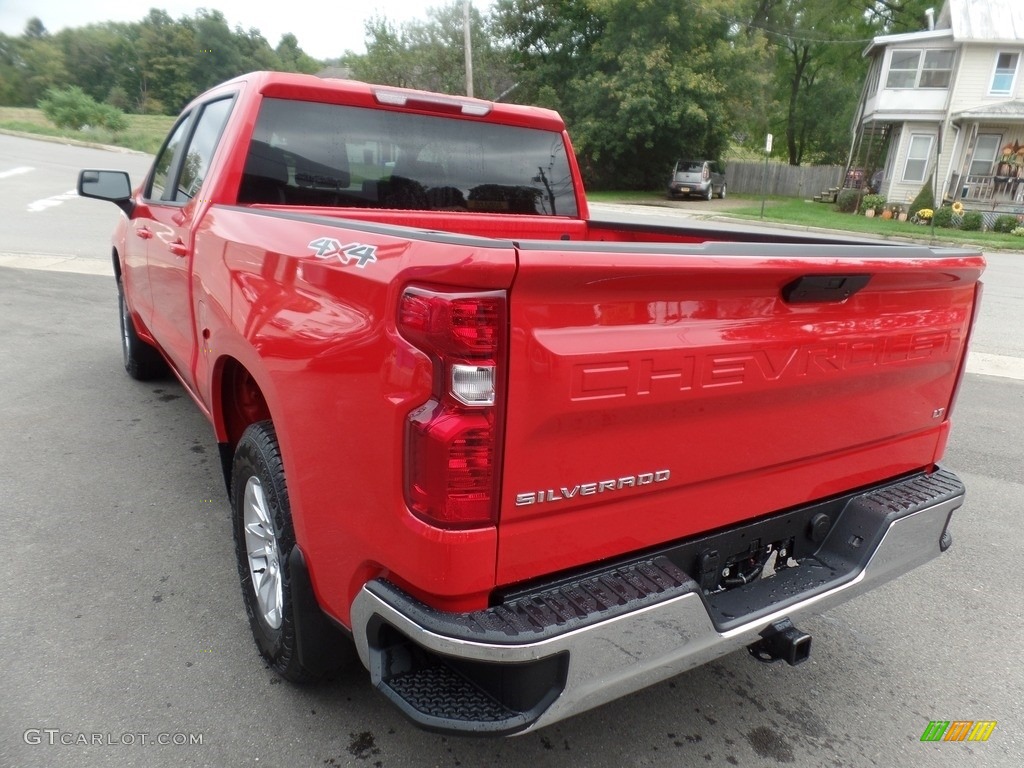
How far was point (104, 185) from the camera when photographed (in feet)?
13.5

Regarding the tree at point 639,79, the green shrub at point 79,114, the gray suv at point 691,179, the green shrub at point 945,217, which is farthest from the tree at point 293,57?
the green shrub at point 945,217

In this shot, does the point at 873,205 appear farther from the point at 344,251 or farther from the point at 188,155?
the point at 344,251

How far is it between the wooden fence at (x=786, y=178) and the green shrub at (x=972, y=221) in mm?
15982

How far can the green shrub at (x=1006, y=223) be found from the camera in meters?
23.2

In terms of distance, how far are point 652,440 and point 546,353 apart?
42 centimetres

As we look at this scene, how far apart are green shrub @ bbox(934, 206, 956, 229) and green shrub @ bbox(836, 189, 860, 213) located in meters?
5.47

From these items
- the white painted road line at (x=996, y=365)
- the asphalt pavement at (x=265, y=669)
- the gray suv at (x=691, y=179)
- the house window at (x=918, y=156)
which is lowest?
the asphalt pavement at (x=265, y=669)

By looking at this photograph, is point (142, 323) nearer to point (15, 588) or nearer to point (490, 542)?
point (15, 588)

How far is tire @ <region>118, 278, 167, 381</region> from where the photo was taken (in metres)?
5.41

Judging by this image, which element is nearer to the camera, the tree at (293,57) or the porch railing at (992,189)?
the porch railing at (992,189)

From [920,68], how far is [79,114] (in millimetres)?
40354

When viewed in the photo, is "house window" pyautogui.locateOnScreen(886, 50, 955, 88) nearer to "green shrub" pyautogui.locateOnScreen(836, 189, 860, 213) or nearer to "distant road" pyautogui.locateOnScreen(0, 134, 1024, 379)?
"green shrub" pyautogui.locateOnScreen(836, 189, 860, 213)

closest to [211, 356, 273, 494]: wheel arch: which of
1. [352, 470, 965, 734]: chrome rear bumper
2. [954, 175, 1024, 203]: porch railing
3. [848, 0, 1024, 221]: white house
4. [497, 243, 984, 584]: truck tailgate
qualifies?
[352, 470, 965, 734]: chrome rear bumper

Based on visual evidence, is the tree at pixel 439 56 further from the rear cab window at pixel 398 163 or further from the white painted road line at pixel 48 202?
the rear cab window at pixel 398 163
